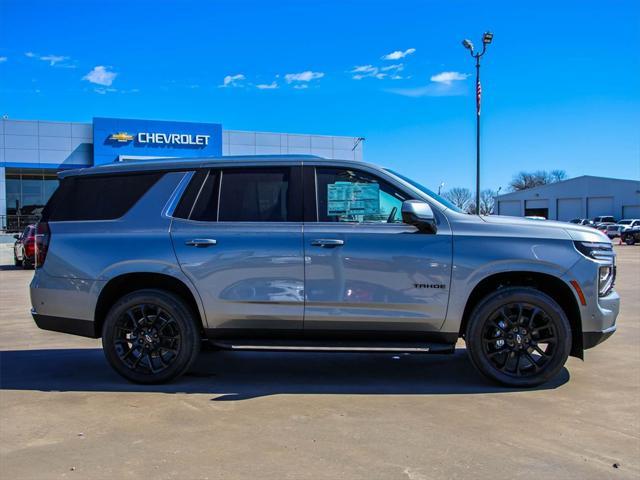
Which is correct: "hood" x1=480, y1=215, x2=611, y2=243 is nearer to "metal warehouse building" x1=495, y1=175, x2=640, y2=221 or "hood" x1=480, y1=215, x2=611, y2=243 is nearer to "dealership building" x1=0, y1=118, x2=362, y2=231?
"dealership building" x1=0, y1=118, x2=362, y2=231

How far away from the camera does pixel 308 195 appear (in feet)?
16.4

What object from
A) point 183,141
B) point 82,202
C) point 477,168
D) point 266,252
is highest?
point 183,141

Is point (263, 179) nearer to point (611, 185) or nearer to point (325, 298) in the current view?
point (325, 298)

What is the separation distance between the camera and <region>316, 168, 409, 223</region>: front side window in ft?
16.3

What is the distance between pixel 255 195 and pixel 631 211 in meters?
76.3

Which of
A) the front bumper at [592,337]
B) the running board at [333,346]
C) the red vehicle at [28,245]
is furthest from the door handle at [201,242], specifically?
the red vehicle at [28,245]

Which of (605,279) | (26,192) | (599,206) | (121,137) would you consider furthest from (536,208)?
(605,279)

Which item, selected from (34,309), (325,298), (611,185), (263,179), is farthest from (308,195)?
(611,185)

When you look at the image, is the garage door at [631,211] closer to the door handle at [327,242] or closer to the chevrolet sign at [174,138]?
the chevrolet sign at [174,138]

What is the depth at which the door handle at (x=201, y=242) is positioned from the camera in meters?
4.91

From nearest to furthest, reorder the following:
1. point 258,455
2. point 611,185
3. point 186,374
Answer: point 258,455 < point 186,374 < point 611,185

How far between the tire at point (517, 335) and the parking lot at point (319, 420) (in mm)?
193

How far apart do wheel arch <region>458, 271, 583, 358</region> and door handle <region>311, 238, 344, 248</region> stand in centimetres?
124

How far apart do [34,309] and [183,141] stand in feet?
121
